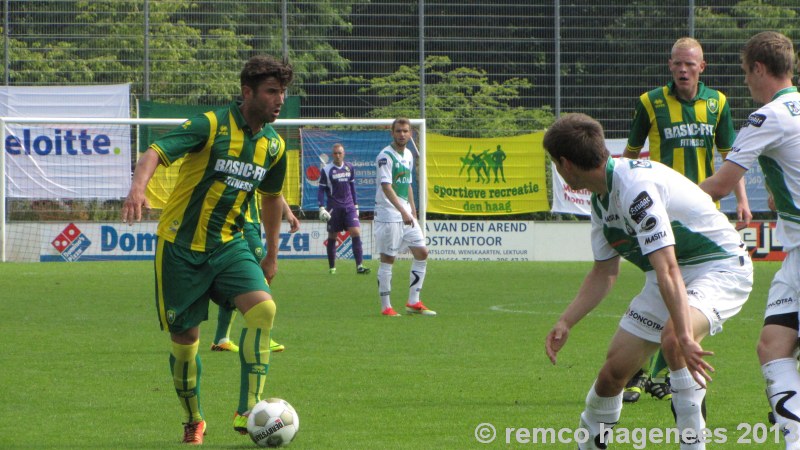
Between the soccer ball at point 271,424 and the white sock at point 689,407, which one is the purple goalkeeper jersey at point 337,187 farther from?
the white sock at point 689,407

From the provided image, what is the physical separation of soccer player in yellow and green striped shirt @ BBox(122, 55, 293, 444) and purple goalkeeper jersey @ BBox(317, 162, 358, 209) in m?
14.2

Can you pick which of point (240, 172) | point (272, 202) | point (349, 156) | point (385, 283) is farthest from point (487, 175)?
point (240, 172)

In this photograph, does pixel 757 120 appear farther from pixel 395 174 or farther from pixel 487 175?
pixel 487 175

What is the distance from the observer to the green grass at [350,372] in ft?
21.6

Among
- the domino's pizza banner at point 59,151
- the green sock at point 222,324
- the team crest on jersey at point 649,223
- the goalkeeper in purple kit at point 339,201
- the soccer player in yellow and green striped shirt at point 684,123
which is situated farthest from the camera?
the domino's pizza banner at point 59,151

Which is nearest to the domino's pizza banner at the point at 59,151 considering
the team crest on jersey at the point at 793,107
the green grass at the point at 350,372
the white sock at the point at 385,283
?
the green grass at the point at 350,372

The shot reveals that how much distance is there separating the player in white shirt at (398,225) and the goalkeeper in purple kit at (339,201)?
21.2ft

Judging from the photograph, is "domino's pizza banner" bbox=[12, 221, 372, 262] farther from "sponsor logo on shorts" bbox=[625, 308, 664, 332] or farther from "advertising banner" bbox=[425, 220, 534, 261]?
"sponsor logo on shorts" bbox=[625, 308, 664, 332]

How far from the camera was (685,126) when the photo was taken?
27.2ft

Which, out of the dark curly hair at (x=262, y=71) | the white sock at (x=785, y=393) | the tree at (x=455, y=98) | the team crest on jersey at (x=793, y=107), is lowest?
the white sock at (x=785, y=393)

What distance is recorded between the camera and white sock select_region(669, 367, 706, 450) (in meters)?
4.95

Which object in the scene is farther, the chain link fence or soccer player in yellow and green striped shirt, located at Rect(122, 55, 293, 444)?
the chain link fence

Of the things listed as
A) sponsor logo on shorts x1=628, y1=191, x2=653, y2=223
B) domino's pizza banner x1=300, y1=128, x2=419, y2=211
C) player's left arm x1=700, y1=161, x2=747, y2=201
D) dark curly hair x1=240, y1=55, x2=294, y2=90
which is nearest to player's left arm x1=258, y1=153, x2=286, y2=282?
dark curly hair x1=240, y1=55, x2=294, y2=90

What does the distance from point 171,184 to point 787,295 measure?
62.5 ft
